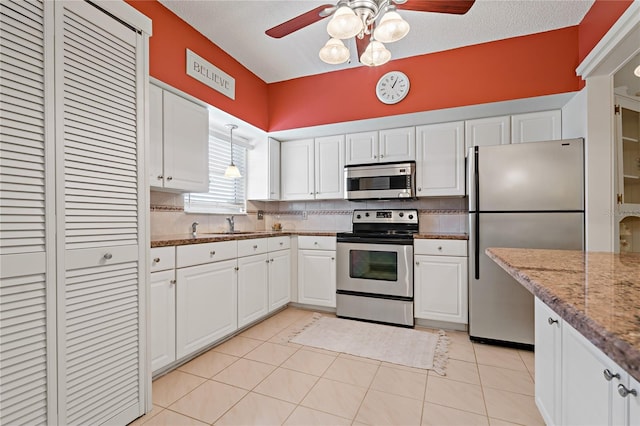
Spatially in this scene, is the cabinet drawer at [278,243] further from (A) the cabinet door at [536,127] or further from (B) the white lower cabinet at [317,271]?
(A) the cabinet door at [536,127]

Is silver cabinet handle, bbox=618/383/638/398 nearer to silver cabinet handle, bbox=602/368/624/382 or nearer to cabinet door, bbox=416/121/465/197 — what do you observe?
silver cabinet handle, bbox=602/368/624/382

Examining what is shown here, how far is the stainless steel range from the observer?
301 cm

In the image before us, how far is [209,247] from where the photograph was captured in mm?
2352

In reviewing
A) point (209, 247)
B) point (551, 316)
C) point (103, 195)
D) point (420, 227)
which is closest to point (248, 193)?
point (209, 247)

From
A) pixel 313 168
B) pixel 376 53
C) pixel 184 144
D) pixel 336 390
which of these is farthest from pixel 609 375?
pixel 313 168

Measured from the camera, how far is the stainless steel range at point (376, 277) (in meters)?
3.01

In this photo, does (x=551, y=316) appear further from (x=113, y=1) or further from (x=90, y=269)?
(x=113, y=1)

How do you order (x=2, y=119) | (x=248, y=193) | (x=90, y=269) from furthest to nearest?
1. (x=248, y=193)
2. (x=90, y=269)
3. (x=2, y=119)

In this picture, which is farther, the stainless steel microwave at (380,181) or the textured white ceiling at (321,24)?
the stainless steel microwave at (380,181)

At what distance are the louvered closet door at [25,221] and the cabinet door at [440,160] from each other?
2.95 m

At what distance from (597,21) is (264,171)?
3197 millimetres

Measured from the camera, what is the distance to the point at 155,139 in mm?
2287

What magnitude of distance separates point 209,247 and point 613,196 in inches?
120

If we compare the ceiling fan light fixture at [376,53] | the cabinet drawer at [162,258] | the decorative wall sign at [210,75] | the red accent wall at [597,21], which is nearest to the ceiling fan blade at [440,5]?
the ceiling fan light fixture at [376,53]
